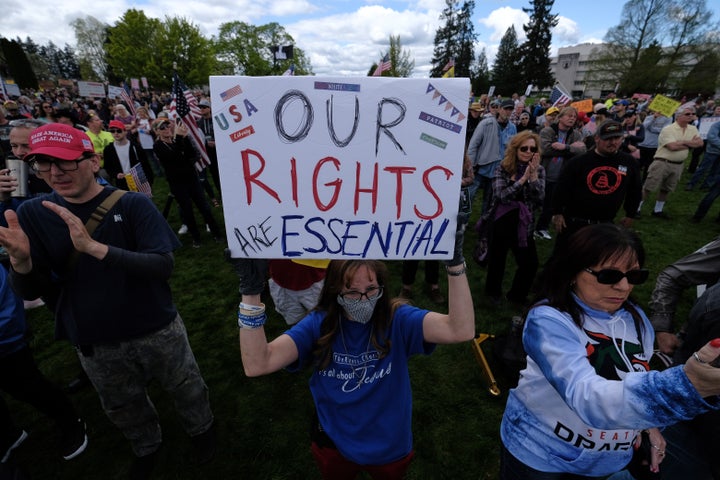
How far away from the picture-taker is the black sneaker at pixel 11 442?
102 inches

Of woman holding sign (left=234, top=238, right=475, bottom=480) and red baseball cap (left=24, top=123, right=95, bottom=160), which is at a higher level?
red baseball cap (left=24, top=123, right=95, bottom=160)

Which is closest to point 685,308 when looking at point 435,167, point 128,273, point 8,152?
point 435,167

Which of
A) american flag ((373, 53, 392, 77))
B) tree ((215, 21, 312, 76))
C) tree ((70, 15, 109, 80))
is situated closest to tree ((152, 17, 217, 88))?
tree ((215, 21, 312, 76))

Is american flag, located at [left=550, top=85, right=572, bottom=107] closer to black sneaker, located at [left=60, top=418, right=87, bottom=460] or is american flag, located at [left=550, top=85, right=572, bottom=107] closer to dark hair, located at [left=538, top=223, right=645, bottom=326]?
dark hair, located at [left=538, top=223, right=645, bottom=326]

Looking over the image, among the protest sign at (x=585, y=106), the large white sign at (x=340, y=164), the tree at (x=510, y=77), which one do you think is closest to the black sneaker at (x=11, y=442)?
the large white sign at (x=340, y=164)

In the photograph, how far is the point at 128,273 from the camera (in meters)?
1.98

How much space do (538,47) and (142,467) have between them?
59205 millimetres

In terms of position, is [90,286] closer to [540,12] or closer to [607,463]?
[607,463]

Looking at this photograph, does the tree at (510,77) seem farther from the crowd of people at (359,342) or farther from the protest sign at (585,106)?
the crowd of people at (359,342)

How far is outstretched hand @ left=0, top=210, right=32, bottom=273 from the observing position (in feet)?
5.53

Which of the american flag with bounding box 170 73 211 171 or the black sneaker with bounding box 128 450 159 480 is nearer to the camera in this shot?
the black sneaker with bounding box 128 450 159 480

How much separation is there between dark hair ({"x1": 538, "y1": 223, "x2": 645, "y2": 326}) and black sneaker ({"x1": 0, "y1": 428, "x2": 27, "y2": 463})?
401 centimetres

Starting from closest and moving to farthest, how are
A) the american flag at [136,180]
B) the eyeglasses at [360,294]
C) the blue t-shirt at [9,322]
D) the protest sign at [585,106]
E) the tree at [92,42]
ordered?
the eyeglasses at [360,294], the blue t-shirt at [9,322], the american flag at [136,180], the protest sign at [585,106], the tree at [92,42]

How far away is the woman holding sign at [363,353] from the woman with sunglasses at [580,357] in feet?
1.24
